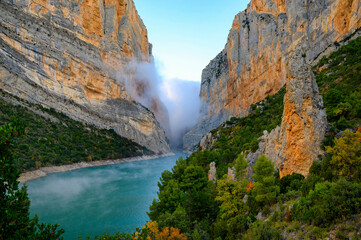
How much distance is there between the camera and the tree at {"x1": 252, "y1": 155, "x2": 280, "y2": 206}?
10.9 m

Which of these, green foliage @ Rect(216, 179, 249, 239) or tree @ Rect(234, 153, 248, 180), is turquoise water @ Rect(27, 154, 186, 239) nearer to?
tree @ Rect(234, 153, 248, 180)

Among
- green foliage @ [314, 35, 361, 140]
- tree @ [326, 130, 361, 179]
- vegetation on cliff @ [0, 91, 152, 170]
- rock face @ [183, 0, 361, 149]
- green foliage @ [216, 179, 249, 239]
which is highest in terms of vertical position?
rock face @ [183, 0, 361, 149]

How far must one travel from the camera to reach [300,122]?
12531 millimetres

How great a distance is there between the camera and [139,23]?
349 ft

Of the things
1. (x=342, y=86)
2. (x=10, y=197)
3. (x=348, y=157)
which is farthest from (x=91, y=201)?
(x=342, y=86)

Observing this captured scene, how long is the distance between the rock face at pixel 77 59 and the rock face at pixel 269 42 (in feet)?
113

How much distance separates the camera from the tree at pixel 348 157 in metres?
9.03

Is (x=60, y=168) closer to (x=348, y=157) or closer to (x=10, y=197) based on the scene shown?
(x=10, y=197)

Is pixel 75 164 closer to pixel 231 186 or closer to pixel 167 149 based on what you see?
pixel 231 186

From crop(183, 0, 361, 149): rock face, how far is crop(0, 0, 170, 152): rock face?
34494 mm

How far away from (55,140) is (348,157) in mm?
49935

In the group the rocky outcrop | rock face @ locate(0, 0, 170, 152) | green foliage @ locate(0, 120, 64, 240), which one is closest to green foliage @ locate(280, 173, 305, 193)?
the rocky outcrop

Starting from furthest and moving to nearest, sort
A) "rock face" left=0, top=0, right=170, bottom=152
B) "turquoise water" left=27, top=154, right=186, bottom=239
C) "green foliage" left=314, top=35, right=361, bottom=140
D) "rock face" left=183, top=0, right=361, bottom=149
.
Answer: "rock face" left=0, top=0, right=170, bottom=152
"rock face" left=183, top=0, right=361, bottom=149
"turquoise water" left=27, top=154, right=186, bottom=239
"green foliage" left=314, top=35, right=361, bottom=140

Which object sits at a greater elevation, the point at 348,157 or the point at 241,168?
the point at 241,168
